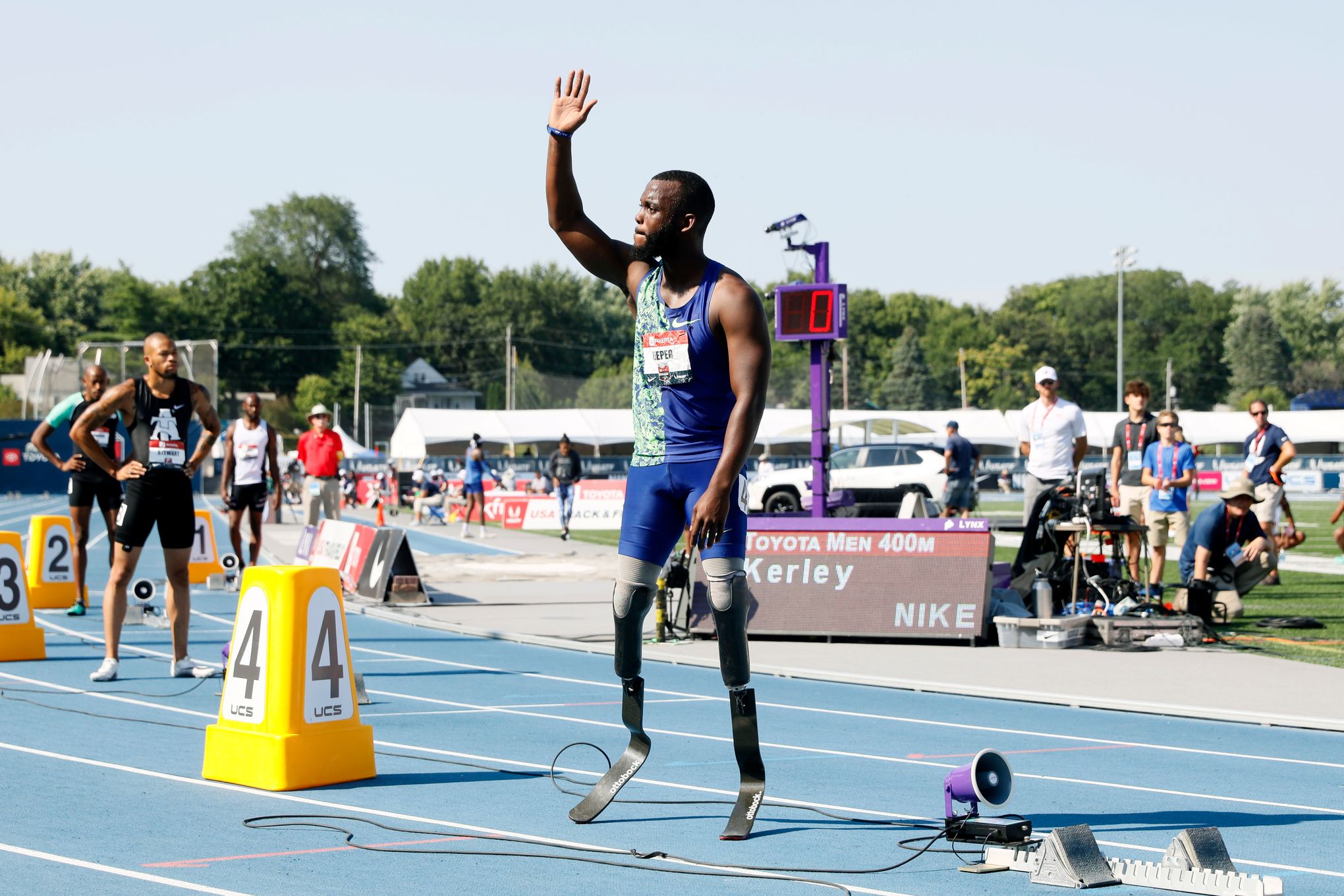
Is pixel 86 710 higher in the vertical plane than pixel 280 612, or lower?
lower

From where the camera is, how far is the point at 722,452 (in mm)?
4738

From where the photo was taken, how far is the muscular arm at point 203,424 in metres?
8.61

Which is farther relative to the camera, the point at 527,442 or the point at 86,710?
the point at 527,442

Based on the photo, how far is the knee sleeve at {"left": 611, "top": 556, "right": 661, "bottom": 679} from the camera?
16.6 feet

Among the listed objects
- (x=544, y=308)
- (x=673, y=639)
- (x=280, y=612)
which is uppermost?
(x=544, y=308)

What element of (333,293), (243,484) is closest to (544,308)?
(333,293)

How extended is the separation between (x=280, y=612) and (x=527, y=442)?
191 ft

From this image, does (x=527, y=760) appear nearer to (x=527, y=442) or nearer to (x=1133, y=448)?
(x=1133, y=448)

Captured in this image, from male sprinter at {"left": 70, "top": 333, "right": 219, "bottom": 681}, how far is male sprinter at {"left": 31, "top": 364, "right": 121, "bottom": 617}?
3.31 metres

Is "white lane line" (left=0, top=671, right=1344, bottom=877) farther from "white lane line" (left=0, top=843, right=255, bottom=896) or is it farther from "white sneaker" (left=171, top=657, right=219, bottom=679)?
"white lane line" (left=0, top=843, right=255, bottom=896)

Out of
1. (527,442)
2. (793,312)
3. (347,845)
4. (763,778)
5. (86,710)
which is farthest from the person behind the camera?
(527,442)

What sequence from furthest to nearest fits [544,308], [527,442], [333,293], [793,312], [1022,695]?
[544,308] < [333,293] < [527,442] < [793,312] < [1022,695]


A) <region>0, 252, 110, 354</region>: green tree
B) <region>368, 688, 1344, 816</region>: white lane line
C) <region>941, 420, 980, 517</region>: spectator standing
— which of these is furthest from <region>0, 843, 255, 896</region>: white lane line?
<region>0, 252, 110, 354</region>: green tree

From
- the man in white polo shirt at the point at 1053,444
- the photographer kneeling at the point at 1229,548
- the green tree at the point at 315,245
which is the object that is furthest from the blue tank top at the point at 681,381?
the green tree at the point at 315,245
